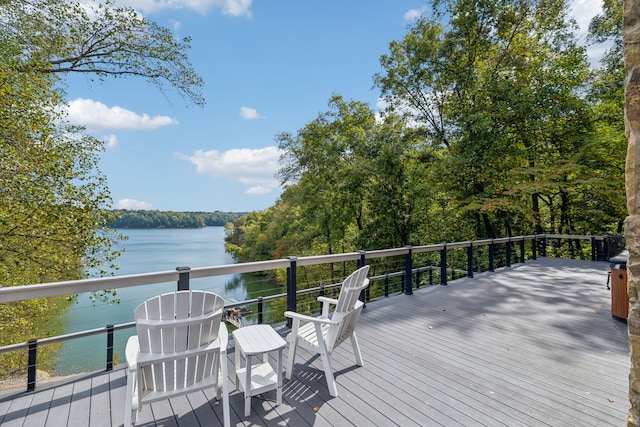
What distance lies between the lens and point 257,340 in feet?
7.28

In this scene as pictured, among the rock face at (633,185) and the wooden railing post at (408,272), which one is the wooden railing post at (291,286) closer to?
the wooden railing post at (408,272)

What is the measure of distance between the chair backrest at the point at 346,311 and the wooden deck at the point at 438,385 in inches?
14.3

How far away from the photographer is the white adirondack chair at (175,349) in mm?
1784

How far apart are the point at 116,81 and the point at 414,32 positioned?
1048 centimetres

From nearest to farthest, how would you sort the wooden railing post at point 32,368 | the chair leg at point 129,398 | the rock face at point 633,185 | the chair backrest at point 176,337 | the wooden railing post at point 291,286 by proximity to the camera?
the rock face at point 633,185, the chair leg at point 129,398, the chair backrest at point 176,337, the wooden railing post at point 32,368, the wooden railing post at point 291,286

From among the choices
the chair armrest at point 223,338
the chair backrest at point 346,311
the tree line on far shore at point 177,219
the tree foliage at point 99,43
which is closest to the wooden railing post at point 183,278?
the chair armrest at point 223,338

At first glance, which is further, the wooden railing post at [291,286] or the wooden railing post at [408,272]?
the wooden railing post at [408,272]

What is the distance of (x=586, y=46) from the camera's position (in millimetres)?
10672

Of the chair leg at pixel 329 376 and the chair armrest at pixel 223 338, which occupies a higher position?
the chair armrest at pixel 223 338

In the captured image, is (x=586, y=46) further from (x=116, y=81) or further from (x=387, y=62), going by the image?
(x=116, y=81)

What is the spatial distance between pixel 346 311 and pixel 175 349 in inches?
51.9

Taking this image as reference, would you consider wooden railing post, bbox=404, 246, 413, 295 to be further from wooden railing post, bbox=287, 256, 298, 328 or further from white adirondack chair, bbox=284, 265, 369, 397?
white adirondack chair, bbox=284, 265, 369, 397

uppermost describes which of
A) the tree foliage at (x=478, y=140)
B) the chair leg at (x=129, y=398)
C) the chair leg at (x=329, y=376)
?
the tree foliage at (x=478, y=140)

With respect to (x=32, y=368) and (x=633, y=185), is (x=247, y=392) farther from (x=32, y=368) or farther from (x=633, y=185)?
(x=633, y=185)
